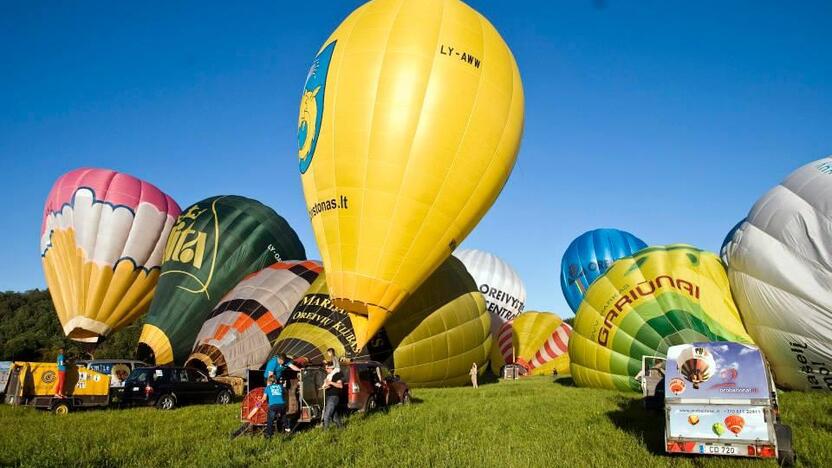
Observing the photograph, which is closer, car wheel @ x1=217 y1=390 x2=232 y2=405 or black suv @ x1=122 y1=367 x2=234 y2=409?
black suv @ x1=122 y1=367 x2=234 y2=409

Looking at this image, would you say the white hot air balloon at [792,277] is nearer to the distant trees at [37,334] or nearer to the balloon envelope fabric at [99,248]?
the balloon envelope fabric at [99,248]

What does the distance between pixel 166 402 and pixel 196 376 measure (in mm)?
921

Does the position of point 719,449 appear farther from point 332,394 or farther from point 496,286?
point 496,286

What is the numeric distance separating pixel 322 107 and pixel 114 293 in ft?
42.1

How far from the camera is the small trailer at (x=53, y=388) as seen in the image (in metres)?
12.8

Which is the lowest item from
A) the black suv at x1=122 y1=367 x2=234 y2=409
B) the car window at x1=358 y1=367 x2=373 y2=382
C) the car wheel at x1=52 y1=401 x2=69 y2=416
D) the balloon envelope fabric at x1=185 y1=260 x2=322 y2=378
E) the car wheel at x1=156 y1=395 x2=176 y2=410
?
the car wheel at x1=52 y1=401 x2=69 y2=416

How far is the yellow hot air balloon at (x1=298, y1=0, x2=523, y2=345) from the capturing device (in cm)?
1236

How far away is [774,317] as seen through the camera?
40.9 ft

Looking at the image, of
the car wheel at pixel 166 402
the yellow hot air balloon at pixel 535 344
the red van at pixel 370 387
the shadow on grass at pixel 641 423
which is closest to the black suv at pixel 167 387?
the car wheel at pixel 166 402

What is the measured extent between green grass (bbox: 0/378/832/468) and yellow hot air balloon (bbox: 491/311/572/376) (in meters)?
14.8

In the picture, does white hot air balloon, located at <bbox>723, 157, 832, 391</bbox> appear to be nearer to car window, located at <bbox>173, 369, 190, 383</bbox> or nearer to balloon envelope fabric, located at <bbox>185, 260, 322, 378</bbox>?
balloon envelope fabric, located at <bbox>185, 260, 322, 378</bbox>

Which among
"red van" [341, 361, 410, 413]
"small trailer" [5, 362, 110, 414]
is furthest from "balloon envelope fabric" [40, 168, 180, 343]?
"red van" [341, 361, 410, 413]

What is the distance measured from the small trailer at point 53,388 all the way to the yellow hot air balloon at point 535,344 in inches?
658

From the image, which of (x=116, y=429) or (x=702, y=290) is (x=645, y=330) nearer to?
(x=702, y=290)
